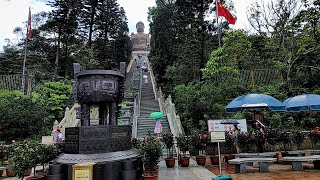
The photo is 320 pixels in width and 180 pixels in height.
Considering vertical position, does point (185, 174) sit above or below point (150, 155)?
below

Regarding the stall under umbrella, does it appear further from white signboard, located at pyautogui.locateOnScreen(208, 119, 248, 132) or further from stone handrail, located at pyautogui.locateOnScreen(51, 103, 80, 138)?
stone handrail, located at pyautogui.locateOnScreen(51, 103, 80, 138)

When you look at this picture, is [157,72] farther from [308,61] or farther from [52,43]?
[308,61]

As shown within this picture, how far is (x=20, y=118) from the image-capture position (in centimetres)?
1428

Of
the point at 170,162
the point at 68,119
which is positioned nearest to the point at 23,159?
the point at 170,162

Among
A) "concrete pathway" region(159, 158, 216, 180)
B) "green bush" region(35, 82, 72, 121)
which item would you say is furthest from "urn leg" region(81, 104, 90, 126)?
"green bush" region(35, 82, 72, 121)

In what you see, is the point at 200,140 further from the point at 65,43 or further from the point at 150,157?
the point at 65,43

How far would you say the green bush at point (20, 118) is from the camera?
14.2 m

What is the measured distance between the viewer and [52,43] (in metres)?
27.5

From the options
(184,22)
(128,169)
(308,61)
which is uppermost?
(184,22)

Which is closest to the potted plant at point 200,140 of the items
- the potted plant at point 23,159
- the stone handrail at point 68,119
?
the potted plant at point 23,159

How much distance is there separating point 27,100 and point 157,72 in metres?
16.3

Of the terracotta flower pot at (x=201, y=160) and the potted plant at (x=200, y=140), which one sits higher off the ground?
the potted plant at (x=200, y=140)

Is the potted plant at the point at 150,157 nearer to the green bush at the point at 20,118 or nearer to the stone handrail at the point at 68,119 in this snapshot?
the stone handrail at the point at 68,119

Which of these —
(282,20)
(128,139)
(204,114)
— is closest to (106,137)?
(128,139)
